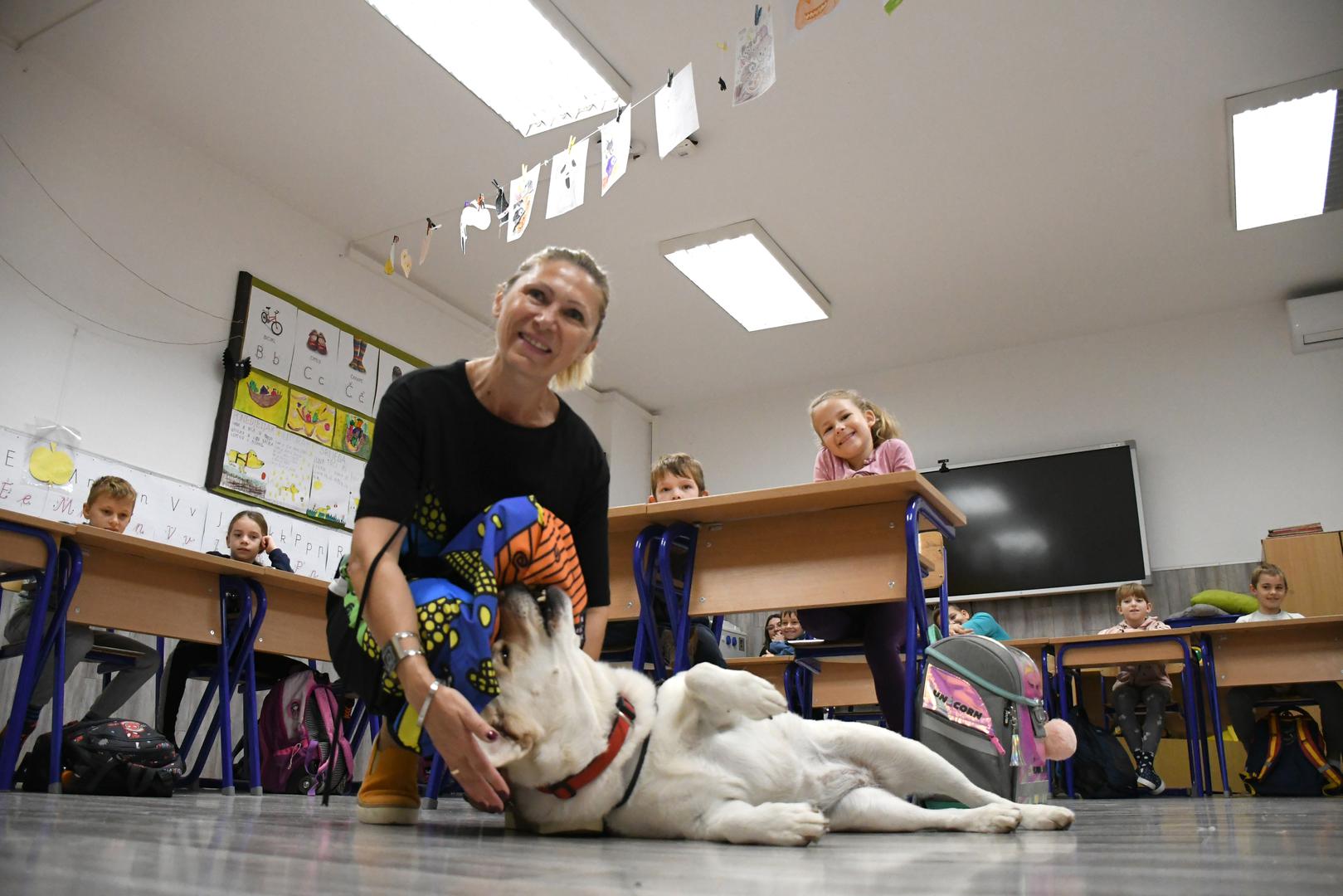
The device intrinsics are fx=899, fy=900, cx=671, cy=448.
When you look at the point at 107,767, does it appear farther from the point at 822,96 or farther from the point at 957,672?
the point at 822,96

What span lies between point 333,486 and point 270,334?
3.08ft

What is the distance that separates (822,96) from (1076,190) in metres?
1.74

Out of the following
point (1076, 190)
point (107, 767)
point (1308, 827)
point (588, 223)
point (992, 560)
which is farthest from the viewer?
point (992, 560)

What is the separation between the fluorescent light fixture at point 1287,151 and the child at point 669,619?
3.24 meters

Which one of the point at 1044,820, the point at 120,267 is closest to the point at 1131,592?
the point at 1044,820

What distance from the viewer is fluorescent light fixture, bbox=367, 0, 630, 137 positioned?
367 cm

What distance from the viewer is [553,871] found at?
0.77 m

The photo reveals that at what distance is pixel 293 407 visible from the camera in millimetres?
5109

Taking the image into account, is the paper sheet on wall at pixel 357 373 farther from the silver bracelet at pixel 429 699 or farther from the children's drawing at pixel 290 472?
the silver bracelet at pixel 429 699

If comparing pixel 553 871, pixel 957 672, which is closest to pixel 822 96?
pixel 957 672

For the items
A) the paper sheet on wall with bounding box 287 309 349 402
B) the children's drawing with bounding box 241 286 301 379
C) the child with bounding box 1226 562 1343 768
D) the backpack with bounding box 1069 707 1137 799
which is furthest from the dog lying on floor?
the paper sheet on wall with bounding box 287 309 349 402

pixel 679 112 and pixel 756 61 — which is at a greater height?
pixel 679 112

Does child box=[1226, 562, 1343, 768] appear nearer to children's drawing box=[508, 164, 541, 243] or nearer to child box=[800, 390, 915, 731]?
child box=[800, 390, 915, 731]

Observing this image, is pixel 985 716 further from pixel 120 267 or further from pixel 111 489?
pixel 120 267
